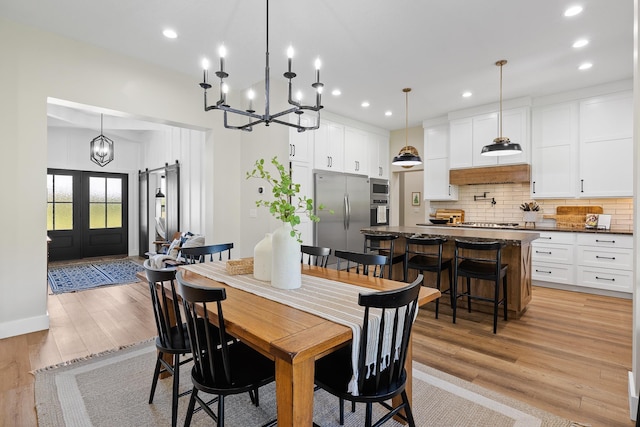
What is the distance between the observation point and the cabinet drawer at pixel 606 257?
13.7 ft

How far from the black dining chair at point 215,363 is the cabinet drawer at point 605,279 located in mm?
4763

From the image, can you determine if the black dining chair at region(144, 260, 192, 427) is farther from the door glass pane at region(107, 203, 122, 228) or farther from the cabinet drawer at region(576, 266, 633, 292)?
the door glass pane at region(107, 203, 122, 228)

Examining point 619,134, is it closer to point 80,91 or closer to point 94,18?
point 94,18

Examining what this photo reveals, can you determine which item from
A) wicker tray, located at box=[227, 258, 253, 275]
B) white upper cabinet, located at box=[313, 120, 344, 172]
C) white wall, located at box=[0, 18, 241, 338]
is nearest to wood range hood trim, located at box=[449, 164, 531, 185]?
white upper cabinet, located at box=[313, 120, 344, 172]

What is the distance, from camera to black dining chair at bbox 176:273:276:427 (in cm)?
138

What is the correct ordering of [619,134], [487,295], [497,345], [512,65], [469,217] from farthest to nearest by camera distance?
1. [469,217]
2. [619,134]
3. [512,65]
4. [487,295]
5. [497,345]

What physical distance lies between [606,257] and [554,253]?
0.56 metres

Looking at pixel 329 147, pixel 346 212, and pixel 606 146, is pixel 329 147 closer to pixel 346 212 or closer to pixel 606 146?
pixel 346 212

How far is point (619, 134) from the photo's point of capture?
14.5 ft

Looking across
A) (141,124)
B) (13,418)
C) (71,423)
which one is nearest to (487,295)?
(71,423)

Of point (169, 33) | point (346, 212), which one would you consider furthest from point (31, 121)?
point (346, 212)

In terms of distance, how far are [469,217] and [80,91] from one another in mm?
5987

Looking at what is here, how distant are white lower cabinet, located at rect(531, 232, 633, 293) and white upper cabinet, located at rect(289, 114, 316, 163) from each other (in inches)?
145

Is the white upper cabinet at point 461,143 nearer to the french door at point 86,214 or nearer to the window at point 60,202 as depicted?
the french door at point 86,214
